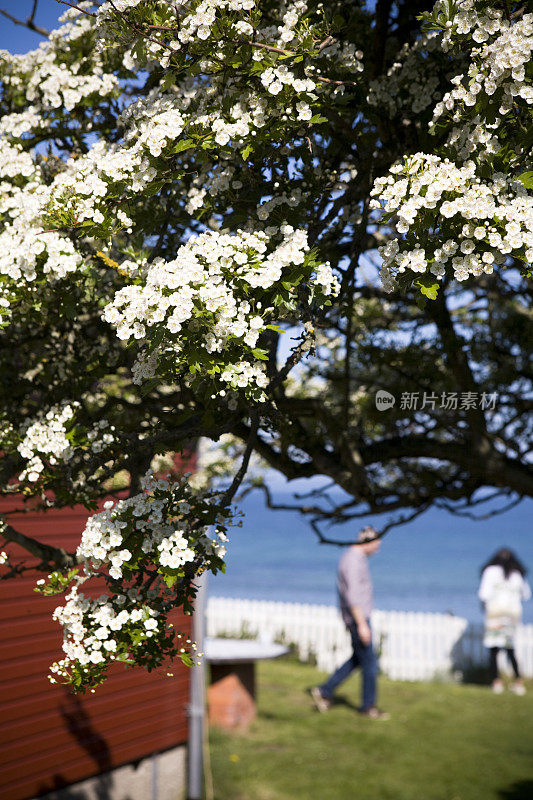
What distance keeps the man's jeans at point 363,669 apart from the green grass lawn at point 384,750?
349 millimetres

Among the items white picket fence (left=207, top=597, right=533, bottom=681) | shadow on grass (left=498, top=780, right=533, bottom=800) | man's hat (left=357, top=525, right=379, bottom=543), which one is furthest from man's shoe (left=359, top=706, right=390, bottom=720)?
man's hat (left=357, top=525, right=379, bottom=543)

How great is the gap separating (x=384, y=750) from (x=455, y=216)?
29.0 ft

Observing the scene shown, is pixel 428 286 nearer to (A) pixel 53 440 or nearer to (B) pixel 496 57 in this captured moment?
(B) pixel 496 57

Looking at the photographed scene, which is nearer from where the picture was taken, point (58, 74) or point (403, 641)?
point (58, 74)

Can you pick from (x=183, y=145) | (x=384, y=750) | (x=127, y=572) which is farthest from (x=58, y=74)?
(x=384, y=750)

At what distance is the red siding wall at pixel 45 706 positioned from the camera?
18.6 ft

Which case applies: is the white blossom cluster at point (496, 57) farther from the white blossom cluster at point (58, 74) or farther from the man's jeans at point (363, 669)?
the man's jeans at point (363, 669)

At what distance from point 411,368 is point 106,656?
10.5 ft

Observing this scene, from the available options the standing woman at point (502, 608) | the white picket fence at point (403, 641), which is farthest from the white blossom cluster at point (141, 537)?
the white picket fence at point (403, 641)

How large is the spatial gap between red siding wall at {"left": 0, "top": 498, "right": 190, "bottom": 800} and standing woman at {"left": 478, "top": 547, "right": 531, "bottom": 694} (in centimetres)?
781

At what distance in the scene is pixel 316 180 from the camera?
336 centimetres

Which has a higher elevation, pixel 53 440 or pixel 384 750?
pixel 53 440

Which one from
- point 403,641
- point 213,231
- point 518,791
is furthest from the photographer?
point 403,641

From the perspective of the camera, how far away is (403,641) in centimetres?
1474
